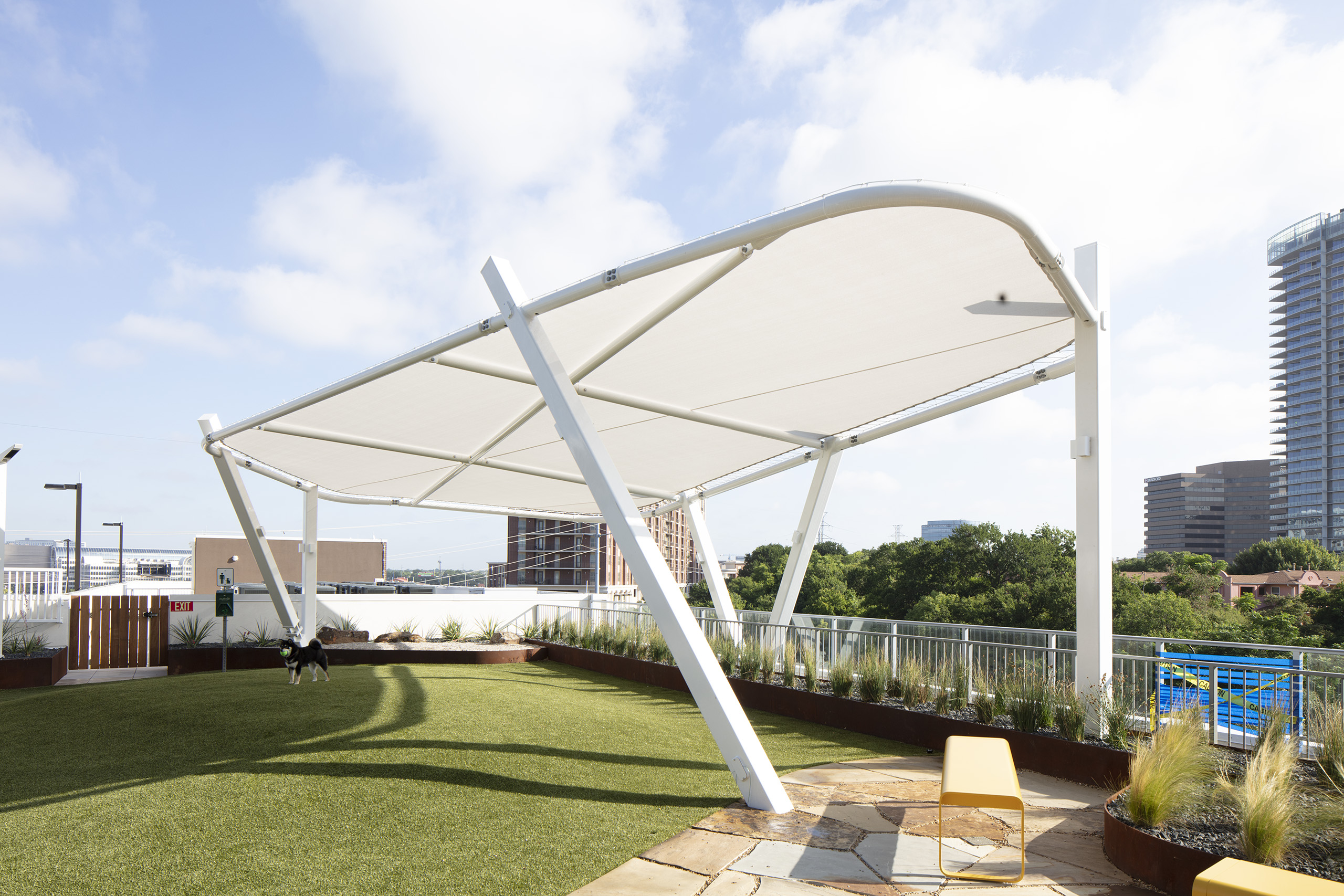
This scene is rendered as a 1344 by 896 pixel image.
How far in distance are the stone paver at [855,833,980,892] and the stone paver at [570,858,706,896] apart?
1.33 metres

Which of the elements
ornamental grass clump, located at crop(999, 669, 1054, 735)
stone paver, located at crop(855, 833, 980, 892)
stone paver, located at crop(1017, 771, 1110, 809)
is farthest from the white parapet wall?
stone paver, located at crop(855, 833, 980, 892)

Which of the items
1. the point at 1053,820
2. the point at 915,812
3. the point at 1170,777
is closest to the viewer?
the point at 1170,777

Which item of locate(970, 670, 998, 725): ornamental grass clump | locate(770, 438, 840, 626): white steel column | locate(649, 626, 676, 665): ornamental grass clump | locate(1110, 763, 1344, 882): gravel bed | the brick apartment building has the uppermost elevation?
locate(770, 438, 840, 626): white steel column

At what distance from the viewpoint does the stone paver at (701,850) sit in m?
5.28

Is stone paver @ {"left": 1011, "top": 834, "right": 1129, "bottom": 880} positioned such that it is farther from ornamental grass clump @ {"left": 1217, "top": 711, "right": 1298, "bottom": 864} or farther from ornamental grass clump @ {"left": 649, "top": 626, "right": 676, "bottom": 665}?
ornamental grass clump @ {"left": 649, "top": 626, "right": 676, "bottom": 665}

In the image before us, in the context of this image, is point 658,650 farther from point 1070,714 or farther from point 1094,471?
point 1094,471

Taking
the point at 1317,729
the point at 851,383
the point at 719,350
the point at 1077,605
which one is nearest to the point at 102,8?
the point at 719,350

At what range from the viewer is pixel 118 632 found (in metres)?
18.0

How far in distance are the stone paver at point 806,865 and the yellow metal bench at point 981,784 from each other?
1.99ft

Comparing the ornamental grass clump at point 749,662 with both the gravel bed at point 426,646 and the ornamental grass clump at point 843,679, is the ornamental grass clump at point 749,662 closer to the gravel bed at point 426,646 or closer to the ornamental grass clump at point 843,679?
the ornamental grass clump at point 843,679

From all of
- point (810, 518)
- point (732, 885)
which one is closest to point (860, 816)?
point (732, 885)

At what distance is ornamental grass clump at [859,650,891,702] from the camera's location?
412 inches

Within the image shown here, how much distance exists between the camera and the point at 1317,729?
6633 millimetres

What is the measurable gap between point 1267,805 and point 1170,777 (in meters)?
0.72
